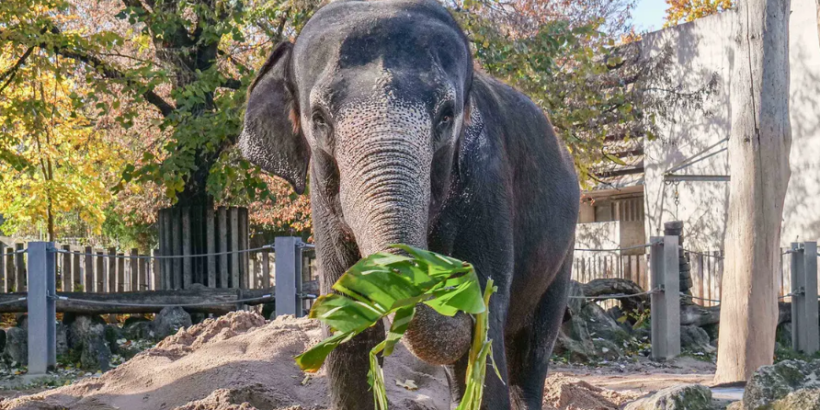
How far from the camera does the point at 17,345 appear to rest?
35.5ft

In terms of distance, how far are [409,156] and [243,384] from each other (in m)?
3.67

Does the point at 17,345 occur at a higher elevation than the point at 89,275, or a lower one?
lower

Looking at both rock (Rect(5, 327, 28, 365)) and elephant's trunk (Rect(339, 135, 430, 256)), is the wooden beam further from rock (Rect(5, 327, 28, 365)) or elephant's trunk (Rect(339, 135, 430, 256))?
elephant's trunk (Rect(339, 135, 430, 256))

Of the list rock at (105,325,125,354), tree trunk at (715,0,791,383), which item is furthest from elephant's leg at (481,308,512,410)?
rock at (105,325,125,354)

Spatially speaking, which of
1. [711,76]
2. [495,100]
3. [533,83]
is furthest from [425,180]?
[711,76]

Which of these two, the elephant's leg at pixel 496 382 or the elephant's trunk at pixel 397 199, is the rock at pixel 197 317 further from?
the elephant's trunk at pixel 397 199

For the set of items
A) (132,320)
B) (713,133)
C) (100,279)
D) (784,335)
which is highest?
(713,133)

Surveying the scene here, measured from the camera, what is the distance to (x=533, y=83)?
13570mm

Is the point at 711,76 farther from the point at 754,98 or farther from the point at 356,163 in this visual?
the point at 356,163

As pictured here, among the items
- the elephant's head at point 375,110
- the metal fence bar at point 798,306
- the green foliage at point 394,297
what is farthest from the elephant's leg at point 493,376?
the metal fence bar at point 798,306

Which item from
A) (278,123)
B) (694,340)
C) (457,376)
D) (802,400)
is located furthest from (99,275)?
(802,400)

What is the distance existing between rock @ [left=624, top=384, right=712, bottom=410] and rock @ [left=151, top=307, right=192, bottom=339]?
8.81m

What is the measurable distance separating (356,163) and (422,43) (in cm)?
52

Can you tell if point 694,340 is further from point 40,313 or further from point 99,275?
point 99,275
